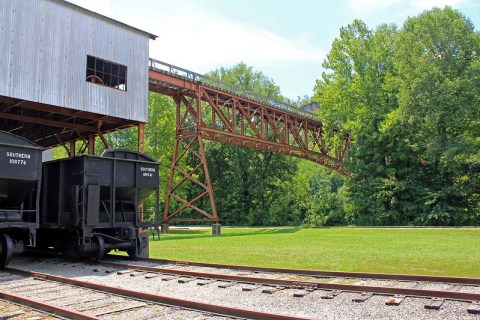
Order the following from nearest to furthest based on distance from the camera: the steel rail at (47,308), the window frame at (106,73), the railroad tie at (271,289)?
the steel rail at (47,308) → the railroad tie at (271,289) → the window frame at (106,73)

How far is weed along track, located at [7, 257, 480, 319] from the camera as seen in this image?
5929 mm

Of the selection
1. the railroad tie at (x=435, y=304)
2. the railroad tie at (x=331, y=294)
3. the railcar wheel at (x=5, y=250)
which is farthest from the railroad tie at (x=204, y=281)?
the railcar wheel at (x=5, y=250)

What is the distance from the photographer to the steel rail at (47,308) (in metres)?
5.76

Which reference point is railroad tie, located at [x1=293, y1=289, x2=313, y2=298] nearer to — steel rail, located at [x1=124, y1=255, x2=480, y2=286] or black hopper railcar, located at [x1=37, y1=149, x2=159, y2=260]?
steel rail, located at [x1=124, y1=255, x2=480, y2=286]

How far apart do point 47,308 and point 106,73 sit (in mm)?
15182

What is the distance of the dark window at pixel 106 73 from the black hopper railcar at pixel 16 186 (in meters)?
8.42

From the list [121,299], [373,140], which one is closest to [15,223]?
[121,299]

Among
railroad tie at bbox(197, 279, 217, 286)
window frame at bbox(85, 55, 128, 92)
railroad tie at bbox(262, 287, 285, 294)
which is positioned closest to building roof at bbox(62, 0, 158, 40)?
window frame at bbox(85, 55, 128, 92)

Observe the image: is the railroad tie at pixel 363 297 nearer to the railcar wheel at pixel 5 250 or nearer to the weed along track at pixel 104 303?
the weed along track at pixel 104 303

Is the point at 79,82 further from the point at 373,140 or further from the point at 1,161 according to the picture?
the point at 373,140

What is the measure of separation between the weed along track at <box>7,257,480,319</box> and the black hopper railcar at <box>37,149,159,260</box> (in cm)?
180

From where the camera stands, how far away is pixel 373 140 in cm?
3516

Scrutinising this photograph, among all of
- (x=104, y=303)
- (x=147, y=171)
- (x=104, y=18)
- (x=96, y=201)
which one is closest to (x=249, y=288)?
(x=104, y=303)

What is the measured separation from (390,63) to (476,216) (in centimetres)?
1423
